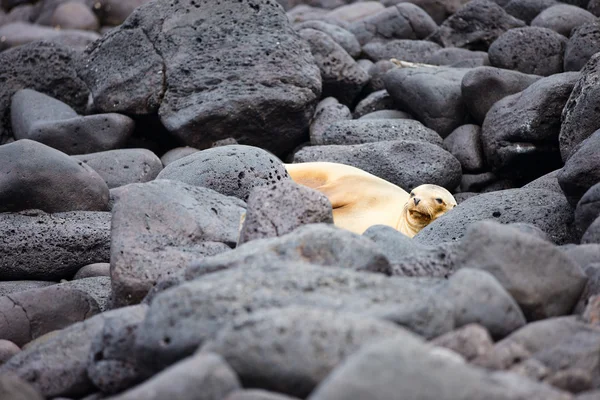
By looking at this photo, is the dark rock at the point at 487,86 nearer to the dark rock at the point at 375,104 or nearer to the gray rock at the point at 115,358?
the dark rock at the point at 375,104

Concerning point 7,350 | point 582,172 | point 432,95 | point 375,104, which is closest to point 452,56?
point 375,104

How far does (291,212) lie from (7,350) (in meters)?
1.44

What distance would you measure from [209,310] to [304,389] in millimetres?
511

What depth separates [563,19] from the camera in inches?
401

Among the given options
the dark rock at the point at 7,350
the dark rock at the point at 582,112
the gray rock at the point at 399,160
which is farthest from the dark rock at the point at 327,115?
the dark rock at the point at 7,350

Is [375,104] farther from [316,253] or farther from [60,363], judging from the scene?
[60,363]

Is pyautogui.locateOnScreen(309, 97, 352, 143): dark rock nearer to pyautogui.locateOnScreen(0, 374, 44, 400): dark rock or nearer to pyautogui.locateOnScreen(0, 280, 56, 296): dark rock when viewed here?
pyautogui.locateOnScreen(0, 280, 56, 296): dark rock

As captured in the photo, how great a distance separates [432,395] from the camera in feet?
8.52

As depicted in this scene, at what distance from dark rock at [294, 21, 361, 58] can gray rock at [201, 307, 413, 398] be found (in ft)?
26.4

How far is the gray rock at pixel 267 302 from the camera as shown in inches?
127

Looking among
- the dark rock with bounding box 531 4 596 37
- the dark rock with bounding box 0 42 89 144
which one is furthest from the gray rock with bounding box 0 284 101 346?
the dark rock with bounding box 531 4 596 37

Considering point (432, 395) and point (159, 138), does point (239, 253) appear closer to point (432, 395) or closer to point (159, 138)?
point (432, 395)

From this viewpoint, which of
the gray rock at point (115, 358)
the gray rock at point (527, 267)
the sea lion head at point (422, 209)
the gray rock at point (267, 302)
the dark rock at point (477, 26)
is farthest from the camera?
the dark rock at point (477, 26)

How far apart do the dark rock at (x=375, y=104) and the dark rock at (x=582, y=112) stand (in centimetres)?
286
